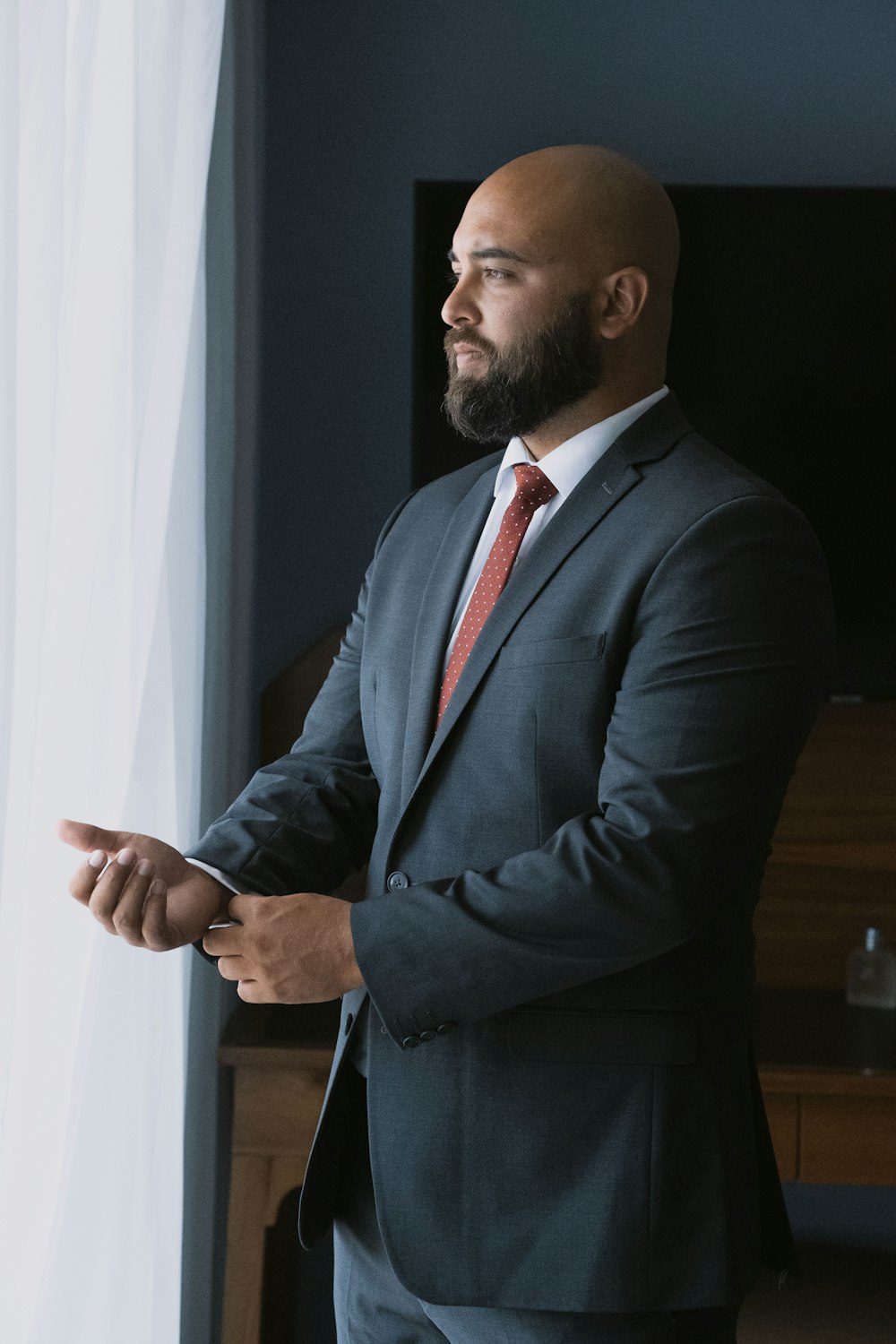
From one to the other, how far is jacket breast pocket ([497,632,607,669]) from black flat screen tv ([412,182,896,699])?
51.6 inches

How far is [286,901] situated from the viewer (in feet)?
3.83

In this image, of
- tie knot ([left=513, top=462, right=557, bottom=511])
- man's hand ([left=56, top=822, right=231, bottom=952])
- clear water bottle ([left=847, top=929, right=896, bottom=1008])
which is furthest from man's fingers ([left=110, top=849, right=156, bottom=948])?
clear water bottle ([left=847, top=929, right=896, bottom=1008])

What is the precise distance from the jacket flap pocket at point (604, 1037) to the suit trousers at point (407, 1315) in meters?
0.22

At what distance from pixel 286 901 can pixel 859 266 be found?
1842mm

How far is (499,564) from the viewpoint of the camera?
1309 mm

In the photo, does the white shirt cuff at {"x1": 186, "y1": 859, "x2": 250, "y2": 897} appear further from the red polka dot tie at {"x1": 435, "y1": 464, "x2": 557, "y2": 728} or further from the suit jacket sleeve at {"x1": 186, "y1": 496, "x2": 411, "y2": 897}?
the red polka dot tie at {"x1": 435, "y1": 464, "x2": 557, "y2": 728}

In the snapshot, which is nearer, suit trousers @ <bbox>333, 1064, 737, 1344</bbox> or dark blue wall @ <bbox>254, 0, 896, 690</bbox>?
suit trousers @ <bbox>333, 1064, 737, 1344</bbox>

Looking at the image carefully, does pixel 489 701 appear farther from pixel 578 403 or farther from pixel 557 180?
pixel 557 180

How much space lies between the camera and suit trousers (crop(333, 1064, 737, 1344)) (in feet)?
3.91

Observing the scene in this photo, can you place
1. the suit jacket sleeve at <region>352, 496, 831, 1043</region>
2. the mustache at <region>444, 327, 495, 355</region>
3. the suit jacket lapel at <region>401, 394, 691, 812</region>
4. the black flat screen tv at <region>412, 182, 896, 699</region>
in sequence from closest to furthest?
the suit jacket sleeve at <region>352, 496, 831, 1043</region> < the suit jacket lapel at <region>401, 394, 691, 812</region> < the mustache at <region>444, 327, 495, 355</region> < the black flat screen tv at <region>412, 182, 896, 699</region>

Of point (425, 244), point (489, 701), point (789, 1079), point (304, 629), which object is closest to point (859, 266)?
point (425, 244)

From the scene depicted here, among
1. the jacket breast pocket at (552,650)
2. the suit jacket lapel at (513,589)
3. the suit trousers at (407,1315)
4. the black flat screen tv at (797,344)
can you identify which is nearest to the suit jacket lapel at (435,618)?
the suit jacket lapel at (513,589)

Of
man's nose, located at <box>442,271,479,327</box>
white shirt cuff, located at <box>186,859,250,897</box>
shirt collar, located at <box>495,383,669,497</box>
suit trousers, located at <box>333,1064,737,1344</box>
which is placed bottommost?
suit trousers, located at <box>333,1064,737,1344</box>

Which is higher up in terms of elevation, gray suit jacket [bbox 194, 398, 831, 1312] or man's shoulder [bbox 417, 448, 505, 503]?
man's shoulder [bbox 417, 448, 505, 503]
